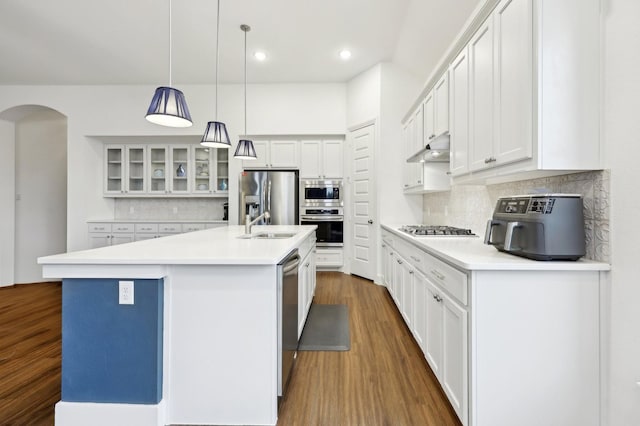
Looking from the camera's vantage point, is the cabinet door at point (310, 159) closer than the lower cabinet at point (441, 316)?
No

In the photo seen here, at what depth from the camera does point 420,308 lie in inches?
84.8

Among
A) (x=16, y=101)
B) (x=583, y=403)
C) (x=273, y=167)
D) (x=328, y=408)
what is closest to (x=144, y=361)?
(x=328, y=408)

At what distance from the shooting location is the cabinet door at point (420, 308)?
2049 millimetres

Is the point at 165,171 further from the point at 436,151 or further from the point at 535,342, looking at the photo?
the point at 535,342

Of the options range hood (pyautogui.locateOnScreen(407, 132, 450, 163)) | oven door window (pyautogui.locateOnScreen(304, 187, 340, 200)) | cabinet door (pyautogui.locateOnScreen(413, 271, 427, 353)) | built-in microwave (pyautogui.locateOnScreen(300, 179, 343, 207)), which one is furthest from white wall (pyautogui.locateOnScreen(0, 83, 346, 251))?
cabinet door (pyautogui.locateOnScreen(413, 271, 427, 353))

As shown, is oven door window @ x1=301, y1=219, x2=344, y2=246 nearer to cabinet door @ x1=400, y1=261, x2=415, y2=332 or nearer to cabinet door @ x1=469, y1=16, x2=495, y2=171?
cabinet door @ x1=400, y1=261, x2=415, y2=332

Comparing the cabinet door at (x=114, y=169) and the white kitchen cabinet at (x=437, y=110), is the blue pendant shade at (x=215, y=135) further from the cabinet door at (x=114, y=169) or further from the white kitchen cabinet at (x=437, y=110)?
the cabinet door at (x=114, y=169)

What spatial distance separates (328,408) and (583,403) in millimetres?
1224

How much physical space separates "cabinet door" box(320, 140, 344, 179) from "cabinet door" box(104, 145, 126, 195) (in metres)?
3.59

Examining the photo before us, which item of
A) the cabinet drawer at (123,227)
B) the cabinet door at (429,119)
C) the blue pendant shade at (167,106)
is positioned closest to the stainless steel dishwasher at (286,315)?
the blue pendant shade at (167,106)

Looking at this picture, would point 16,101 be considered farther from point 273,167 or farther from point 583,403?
point 583,403

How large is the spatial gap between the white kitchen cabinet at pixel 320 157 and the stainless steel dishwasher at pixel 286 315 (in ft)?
10.1

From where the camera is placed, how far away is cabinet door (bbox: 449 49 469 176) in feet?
6.90

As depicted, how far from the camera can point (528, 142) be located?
1422 millimetres
